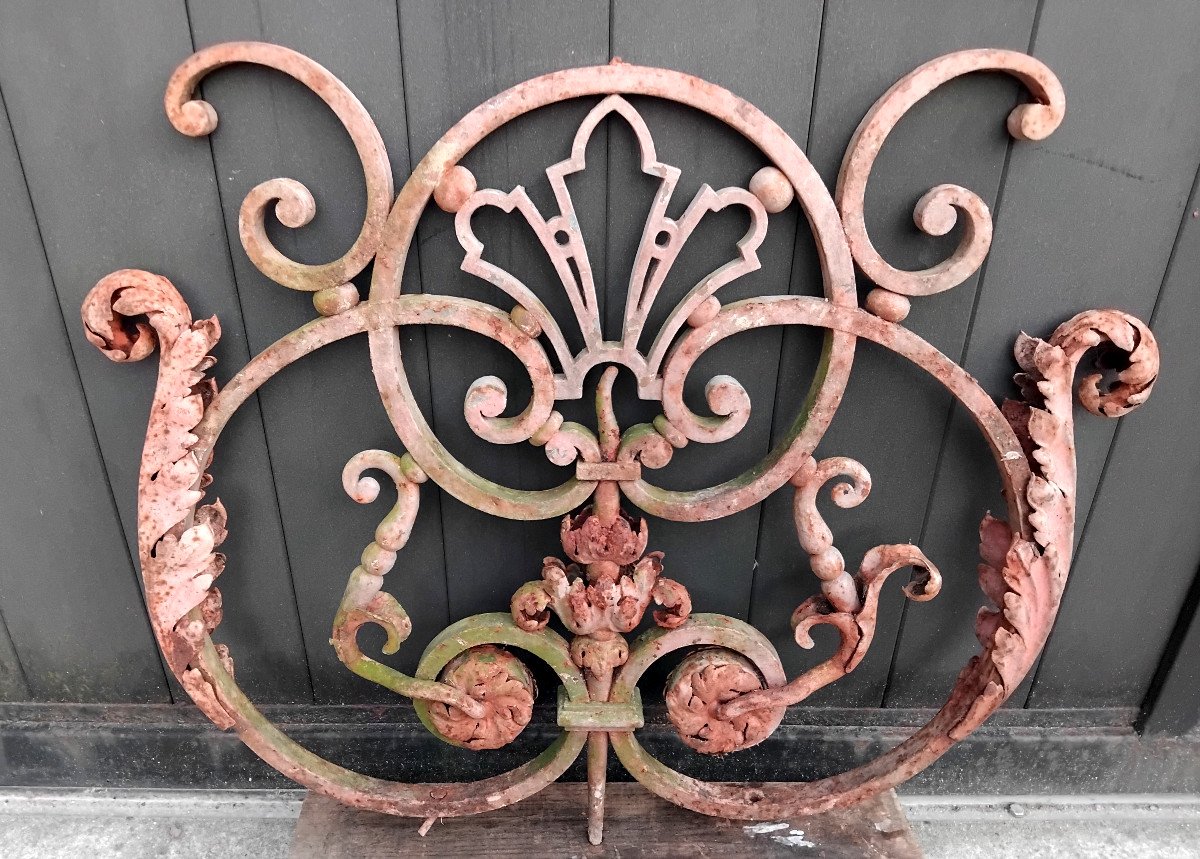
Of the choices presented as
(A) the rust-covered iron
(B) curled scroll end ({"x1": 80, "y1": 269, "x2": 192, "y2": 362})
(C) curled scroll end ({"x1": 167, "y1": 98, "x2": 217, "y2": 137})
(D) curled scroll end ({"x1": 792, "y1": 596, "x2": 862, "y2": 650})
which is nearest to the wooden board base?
(A) the rust-covered iron

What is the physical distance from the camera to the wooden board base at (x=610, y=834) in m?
0.98

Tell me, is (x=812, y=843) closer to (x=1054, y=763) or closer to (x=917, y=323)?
(x=1054, y=763)

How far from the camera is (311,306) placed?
2.88 feet

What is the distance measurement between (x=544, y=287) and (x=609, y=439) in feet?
0.57

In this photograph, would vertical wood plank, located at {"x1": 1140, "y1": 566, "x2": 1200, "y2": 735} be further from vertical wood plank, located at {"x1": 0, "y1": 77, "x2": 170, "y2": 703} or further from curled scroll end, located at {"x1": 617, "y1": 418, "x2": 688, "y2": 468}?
vertical wood plank, located at {"x1": 0, "y1": 77, "x2": 170, "y2": 703}

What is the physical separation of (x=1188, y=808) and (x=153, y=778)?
4.77ft

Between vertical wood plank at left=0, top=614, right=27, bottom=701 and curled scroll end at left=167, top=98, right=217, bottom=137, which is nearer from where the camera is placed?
curled scroll end at left=167, top=98, right=217, bottom=137

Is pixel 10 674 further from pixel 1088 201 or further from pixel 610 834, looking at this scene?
pixel 1088 201

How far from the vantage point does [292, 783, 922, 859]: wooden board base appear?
978 millimetres


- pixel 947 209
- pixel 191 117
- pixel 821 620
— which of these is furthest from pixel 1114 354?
pixel 191 117

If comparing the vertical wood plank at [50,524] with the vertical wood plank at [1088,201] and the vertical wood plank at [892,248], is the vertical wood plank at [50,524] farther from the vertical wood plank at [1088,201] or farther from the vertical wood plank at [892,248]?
the vertical wood plank at [1088,201]

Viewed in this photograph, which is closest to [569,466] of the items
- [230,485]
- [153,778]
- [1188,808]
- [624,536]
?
[624,536]

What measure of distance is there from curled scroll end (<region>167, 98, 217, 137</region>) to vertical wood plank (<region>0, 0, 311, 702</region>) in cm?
4

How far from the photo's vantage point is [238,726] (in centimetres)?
93
